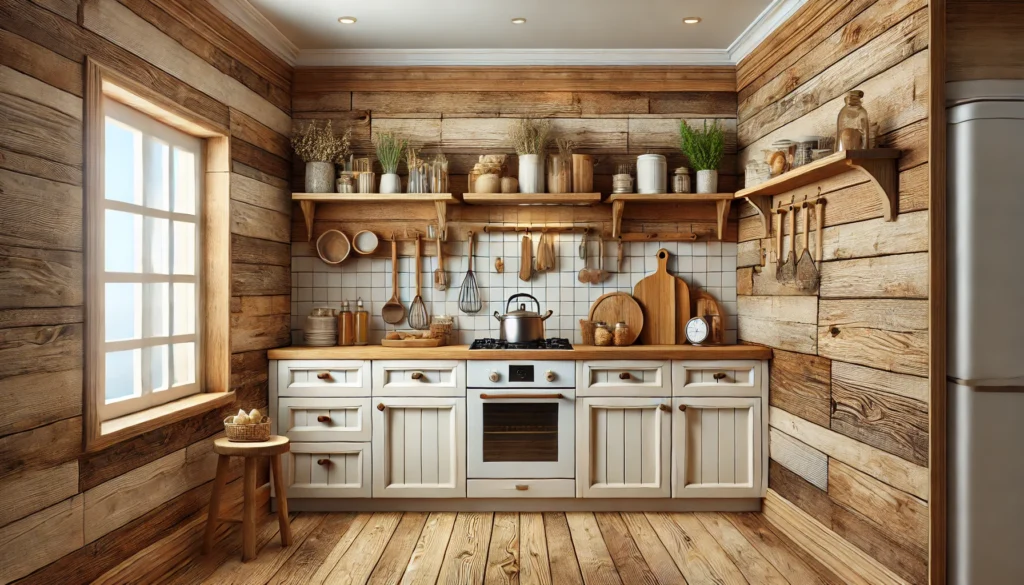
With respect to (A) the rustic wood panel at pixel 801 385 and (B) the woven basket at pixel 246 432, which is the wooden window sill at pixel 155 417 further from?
(A) the rustic wood panel at pixel 801 385

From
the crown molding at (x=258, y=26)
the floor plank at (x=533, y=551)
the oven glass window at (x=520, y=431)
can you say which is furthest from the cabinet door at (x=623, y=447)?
the crown molding at (x=258, y=26)

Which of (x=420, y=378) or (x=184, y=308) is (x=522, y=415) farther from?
(x=184, y=308)

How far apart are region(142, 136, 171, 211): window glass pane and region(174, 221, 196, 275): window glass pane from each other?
12 cm

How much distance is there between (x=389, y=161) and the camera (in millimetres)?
3895

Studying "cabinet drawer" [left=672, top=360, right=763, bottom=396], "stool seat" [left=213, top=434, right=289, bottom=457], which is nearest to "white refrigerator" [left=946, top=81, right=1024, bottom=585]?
"cabinet drawer" [left=672, top=360, right=763, bottom=396]

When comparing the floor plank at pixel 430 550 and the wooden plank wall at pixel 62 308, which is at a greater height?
the wooden plank wall at pixel 62 308

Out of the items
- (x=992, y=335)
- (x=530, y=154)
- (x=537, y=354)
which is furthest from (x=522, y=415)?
(x=992, y=335)

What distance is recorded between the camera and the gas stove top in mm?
3701

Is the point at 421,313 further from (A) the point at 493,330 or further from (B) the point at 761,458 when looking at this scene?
(B) the point at 761,458

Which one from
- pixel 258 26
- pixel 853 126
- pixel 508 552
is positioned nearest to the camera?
pixel 853 126

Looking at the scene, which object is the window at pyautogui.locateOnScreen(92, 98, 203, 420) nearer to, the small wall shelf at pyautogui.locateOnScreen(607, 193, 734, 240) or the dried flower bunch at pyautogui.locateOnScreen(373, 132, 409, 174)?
the dried flower bunch at pyautogui.locateOnScreen(373, 132, 409, 174)

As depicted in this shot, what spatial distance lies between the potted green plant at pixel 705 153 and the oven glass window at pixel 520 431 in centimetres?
148

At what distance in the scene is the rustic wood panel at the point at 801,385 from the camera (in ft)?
9.81

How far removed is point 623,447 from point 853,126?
1863 mm
